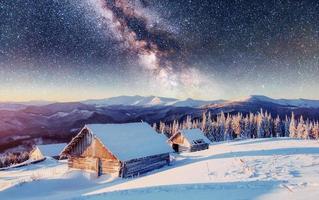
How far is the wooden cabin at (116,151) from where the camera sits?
3453 cm

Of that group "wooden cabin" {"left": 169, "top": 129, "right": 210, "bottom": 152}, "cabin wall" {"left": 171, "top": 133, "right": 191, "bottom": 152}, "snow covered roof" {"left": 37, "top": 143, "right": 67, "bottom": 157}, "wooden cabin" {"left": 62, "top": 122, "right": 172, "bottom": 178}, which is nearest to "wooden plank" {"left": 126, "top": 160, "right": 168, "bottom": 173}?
"wooden cabin" {"left": 62, "top": 122, "right": 172, "bottom": 178}

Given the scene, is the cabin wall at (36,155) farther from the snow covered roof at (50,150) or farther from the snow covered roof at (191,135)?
the snow covered roof at (191,135)

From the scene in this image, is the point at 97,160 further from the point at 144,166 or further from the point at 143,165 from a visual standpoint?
the point at 144,166

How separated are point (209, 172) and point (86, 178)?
13.5 m

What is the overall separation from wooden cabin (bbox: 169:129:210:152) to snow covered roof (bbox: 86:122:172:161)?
2076 cm

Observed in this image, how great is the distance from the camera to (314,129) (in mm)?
99188

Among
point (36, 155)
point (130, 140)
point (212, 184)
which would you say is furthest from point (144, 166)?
point (36, 155)

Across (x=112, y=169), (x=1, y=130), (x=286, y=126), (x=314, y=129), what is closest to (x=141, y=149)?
(x=112, y=169)

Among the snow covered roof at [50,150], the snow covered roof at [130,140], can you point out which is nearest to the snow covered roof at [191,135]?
the snow covered roof at [130,140]

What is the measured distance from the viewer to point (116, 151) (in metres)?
34.5

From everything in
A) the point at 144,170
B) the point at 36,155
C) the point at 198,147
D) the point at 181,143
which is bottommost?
the point at 36,155

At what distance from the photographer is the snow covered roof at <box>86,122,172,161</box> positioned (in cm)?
3519

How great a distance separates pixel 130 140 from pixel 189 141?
26332 mm

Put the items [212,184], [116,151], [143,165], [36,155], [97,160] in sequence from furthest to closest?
[36,155] → [143,165] → [97,160] → [116,151] → [212,184]
